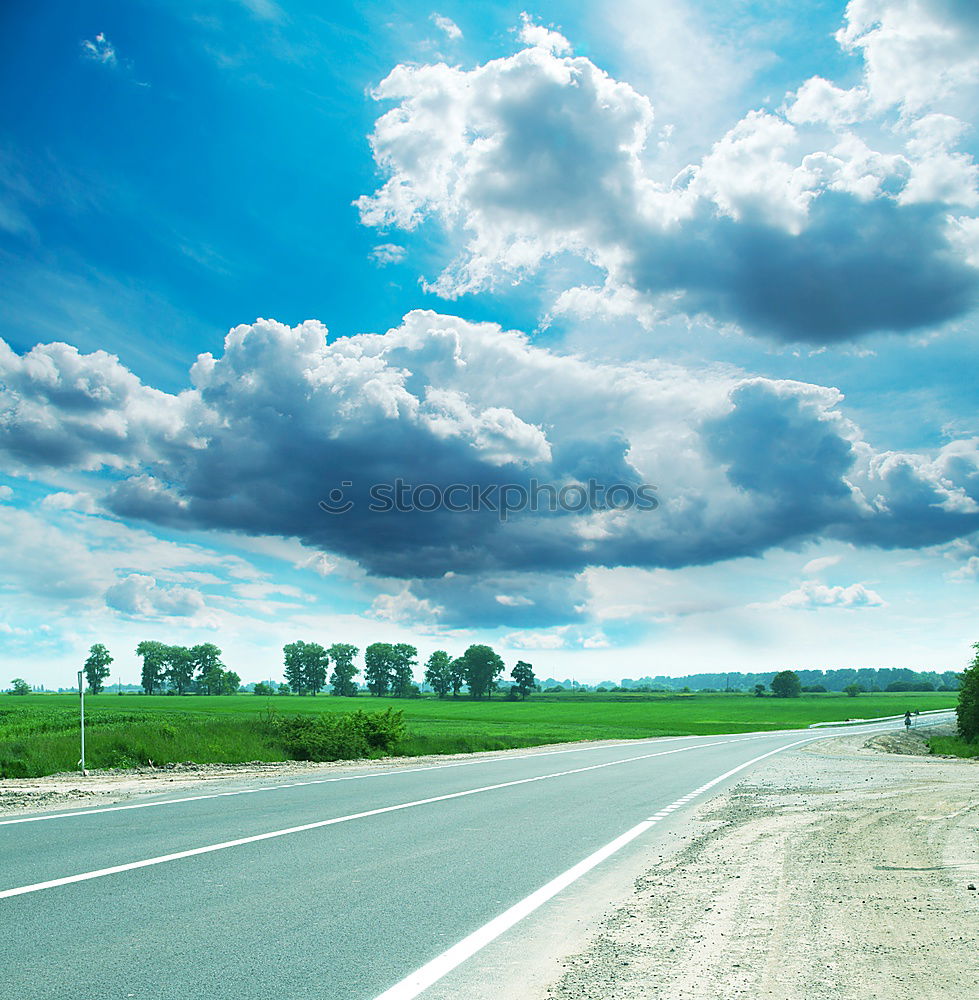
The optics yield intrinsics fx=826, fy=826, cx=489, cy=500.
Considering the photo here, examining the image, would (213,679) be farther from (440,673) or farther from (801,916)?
(801,916)

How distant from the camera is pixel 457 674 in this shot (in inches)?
6363

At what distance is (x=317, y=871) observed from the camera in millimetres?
8414

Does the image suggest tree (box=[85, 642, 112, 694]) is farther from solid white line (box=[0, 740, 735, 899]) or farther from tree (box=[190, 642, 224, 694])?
solid white line (box=[0, 740, 735, 899])

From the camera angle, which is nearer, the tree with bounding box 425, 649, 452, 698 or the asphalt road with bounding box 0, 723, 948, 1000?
the asphalt road with bounding box 0, 723, 948, 1000

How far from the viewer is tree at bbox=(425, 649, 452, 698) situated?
17000 centimetres

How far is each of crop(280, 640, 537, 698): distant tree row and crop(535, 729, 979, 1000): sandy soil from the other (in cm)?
14797

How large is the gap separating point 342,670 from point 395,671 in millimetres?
13791

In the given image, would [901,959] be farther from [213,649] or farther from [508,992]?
[213,649]

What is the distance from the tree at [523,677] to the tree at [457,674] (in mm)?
10233

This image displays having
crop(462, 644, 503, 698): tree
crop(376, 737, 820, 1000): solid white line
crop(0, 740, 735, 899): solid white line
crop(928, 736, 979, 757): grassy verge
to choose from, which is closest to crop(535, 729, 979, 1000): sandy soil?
crop(376, 737, 820, 1000): solid white line

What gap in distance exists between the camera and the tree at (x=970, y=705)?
146ft

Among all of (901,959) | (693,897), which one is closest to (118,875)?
(693,897)

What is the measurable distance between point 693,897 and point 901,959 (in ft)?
7.47

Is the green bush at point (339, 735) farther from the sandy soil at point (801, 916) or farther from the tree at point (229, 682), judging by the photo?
the tree at point (229, 682)
